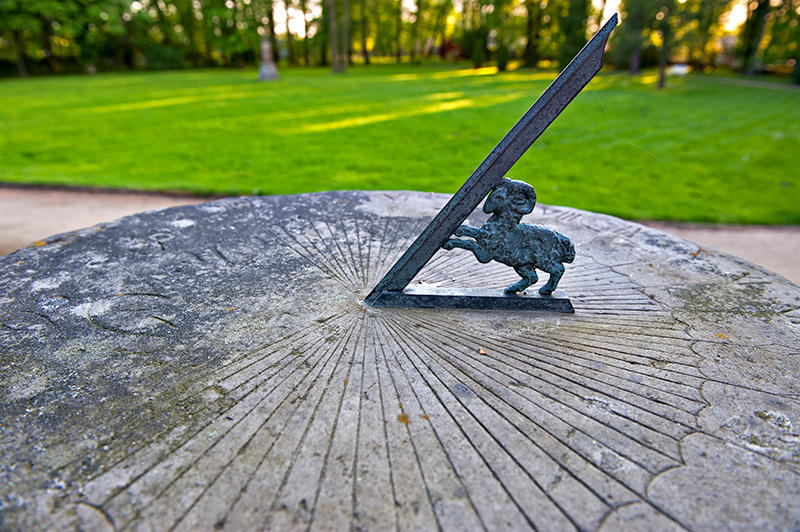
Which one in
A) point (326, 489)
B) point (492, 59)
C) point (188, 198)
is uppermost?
point (492, 59)

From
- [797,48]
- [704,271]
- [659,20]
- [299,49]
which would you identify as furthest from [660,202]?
[299,49]

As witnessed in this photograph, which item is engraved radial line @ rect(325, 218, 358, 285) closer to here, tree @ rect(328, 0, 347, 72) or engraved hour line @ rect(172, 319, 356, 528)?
engraved hour line @ rect(172, 319, 356, 528)

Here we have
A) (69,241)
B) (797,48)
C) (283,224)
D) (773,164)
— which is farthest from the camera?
(797,48)

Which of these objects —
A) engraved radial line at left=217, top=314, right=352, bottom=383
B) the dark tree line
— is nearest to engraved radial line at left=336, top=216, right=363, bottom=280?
engraved radial line at left=217, top=314, right=352, bottom=383

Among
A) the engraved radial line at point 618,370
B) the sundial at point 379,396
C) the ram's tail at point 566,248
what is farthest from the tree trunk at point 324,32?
the engraved radial line at point 618,370

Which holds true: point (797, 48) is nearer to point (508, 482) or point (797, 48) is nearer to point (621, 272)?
point (621, 272)

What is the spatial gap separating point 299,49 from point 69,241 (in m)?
40.6

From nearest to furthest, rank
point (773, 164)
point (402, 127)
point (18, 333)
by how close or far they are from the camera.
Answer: point (18, 333), point (773, 164), point (402, 127)

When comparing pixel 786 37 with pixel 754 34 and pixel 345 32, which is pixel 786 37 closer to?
pixel 754 34

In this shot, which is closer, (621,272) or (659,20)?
(621,272)

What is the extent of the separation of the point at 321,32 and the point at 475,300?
3859 cm

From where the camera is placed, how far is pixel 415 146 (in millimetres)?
11852

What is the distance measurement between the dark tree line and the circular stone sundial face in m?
20.8

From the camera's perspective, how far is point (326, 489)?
6.32ft
